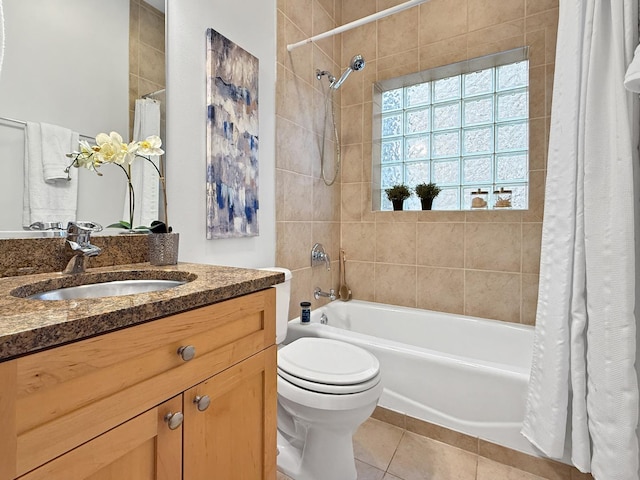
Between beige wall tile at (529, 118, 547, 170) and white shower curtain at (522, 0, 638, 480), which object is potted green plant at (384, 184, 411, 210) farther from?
white shower curtain at (522, 0, 638, 480)

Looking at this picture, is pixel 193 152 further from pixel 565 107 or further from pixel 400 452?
pixel 400 452

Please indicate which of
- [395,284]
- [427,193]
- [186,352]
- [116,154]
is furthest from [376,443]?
[116,154]

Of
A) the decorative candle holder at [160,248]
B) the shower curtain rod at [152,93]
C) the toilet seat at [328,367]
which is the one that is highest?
the shower curtain rod at [152,93]

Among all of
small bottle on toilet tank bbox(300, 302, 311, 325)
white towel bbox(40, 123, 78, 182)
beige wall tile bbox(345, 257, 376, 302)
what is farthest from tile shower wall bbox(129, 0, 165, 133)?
beige wall tile bbox(345, 257, 376, 302)

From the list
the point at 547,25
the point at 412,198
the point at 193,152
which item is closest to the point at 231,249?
the point at 193,152

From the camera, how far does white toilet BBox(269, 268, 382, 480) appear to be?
116 cm

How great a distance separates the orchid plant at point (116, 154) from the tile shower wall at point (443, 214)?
1.59 meters

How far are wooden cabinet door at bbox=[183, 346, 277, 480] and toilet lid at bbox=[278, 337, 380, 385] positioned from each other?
12.1 inches

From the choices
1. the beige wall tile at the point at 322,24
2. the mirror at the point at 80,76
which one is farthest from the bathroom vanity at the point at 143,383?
the beige wall tile at the point at 322,24

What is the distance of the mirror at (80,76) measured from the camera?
88cm

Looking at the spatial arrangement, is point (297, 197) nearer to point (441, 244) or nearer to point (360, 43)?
point (441, 244)

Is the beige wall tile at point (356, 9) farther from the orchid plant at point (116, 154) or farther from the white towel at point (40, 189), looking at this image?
the white towel at point (40, 189)

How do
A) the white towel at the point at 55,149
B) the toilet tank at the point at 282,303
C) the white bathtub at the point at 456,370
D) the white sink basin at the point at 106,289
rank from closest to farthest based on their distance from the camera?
the white sink basin at the point at 106,289, the white towel at the point at 55,149, the white bathtub at the point at 456,370, the toilet tank at the point at 282,303

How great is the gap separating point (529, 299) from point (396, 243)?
34.3 inches
